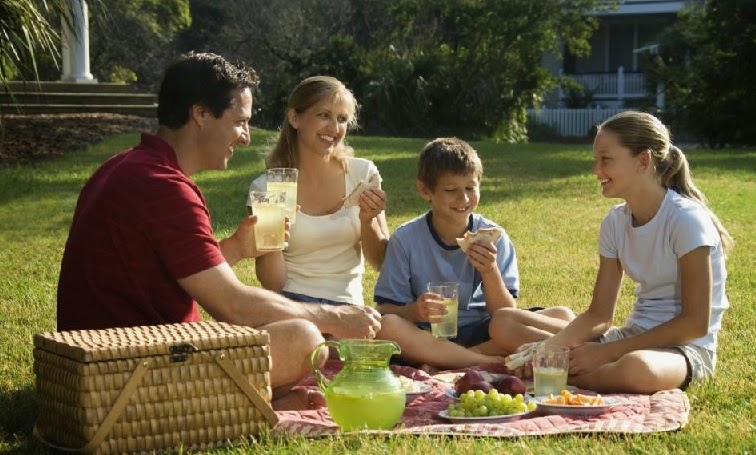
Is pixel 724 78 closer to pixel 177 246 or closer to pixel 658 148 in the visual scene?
pixel 658 148

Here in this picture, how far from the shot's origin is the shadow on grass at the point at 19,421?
14.5ft

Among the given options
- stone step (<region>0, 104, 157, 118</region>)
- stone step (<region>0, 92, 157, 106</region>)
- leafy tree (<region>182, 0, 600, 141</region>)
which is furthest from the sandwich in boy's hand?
leafy tree (<region>182, 0, 600, 141</region>)

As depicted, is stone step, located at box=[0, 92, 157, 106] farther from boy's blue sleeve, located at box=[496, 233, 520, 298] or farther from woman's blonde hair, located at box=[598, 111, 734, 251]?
woman's blonde hair, located at box=[598, 111, 734, 251]

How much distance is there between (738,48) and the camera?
78.9ft

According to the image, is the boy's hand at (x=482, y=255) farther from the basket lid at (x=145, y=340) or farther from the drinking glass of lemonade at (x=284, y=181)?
the basket lid at (x=145, y=340)

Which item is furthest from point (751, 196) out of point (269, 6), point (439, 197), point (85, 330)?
point (269, 6)

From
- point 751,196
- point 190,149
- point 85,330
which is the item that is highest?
point 190,149

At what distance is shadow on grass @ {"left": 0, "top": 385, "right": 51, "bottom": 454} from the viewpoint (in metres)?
4.43

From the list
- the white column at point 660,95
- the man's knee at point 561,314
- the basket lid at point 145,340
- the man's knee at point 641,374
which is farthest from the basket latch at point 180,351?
the white column at point 660,95

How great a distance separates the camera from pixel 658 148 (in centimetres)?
548

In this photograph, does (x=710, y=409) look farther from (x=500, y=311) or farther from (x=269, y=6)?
(x=269, y=6)

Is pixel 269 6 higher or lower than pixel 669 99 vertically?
→ higher

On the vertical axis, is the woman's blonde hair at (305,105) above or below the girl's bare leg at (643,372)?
above

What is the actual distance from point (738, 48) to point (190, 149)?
833 inches
